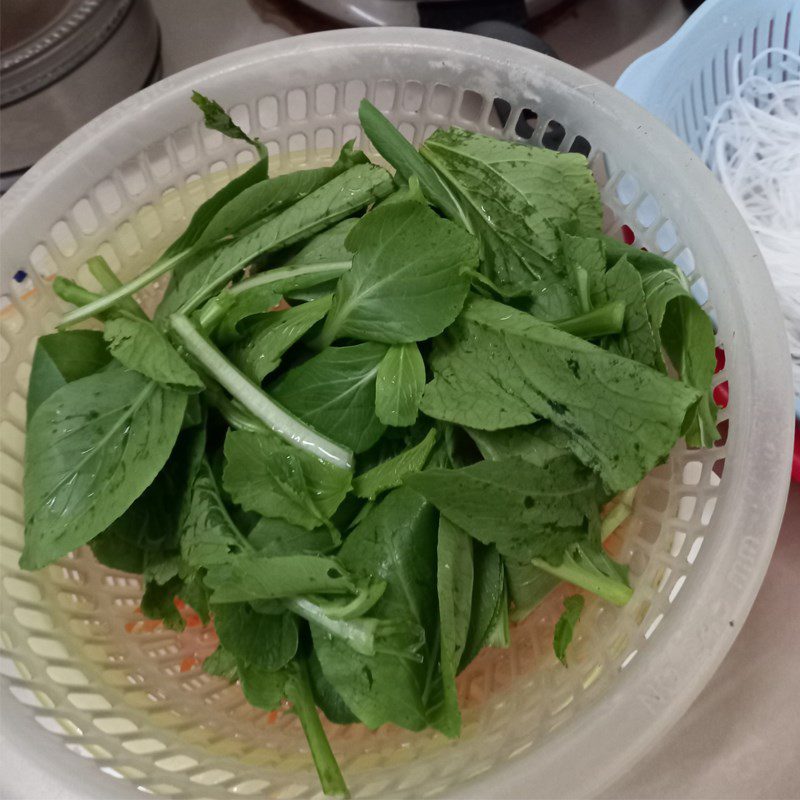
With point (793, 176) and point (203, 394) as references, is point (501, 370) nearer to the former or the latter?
point (203, 394)

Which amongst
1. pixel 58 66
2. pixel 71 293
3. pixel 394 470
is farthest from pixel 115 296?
pixel 58 66

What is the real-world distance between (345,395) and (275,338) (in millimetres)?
62

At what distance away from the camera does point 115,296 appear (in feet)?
1.68

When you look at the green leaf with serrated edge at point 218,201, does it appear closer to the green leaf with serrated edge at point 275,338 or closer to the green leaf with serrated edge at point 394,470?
the green leaf with serrated edge at point 275,338

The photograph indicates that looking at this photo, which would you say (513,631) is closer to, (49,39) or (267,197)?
(267,197)

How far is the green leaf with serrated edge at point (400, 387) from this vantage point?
45 cm

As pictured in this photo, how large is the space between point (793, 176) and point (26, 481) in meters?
0.75

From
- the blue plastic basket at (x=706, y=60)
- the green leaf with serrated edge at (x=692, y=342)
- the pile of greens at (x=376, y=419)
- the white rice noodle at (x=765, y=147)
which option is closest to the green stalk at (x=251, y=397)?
the pile of greens at (x=376, y=419)

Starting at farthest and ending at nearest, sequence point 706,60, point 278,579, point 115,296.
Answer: point 706,60
point 115,296
point 278,579

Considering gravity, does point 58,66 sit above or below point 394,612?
above

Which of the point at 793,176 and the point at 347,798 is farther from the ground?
the point at 793,176

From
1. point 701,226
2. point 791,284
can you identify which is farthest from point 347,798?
point 791,284

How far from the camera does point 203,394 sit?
1.72 feet

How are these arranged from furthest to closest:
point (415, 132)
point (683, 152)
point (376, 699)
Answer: point (415, 132), point (683, 152), point (376, 699)
